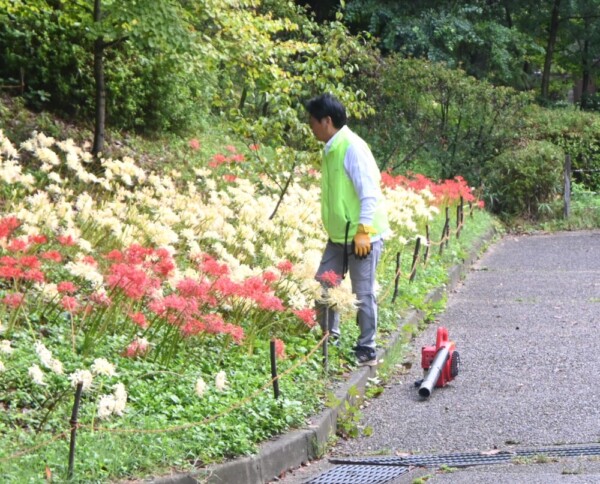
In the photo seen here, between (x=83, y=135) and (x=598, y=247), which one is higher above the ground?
(x=83, y=135)

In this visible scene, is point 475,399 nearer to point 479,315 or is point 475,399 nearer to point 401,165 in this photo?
point 479,315

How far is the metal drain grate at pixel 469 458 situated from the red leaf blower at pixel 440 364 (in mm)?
1512

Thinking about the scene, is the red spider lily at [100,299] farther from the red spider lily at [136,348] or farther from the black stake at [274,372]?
the black stake at [274,372]

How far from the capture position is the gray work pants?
26.3 feet

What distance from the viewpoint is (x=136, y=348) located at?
6668mm

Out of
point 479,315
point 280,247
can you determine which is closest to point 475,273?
point 479,315

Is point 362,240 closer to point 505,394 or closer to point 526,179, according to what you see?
point 505,394

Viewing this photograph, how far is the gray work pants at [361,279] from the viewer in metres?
8.03

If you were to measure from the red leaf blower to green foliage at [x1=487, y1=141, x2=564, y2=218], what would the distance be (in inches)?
580

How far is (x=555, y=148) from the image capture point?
2322cm

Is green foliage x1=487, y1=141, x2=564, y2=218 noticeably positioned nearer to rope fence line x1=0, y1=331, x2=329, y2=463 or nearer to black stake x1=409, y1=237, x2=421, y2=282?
black stake x1=409, y1=237, x2=421, y2=282

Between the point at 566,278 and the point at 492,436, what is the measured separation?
8.07 m

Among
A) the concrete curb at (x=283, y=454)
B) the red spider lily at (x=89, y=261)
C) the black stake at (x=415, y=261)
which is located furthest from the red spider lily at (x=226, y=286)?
the black stake at (x=415, y=261)

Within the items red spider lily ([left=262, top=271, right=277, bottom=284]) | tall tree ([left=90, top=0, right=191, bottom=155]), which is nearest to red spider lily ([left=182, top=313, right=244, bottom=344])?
red spider lily ([left=262, top=271, right=277, bottom=284])
